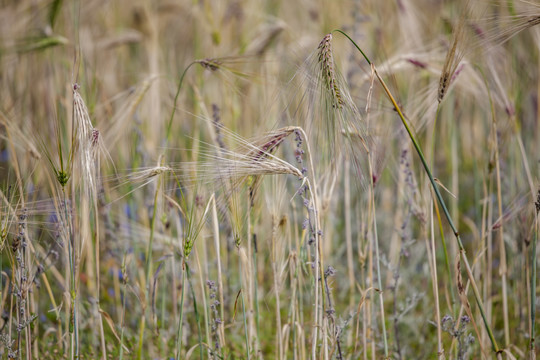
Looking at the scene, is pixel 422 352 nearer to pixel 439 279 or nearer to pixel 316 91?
pixel 439 279

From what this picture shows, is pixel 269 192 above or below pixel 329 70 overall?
below

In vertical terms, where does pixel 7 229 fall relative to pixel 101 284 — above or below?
above

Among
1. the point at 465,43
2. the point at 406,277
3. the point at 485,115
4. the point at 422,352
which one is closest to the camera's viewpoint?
the point at 465,43

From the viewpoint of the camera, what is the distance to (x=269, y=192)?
1.58 metres

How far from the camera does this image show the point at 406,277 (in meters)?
2.26

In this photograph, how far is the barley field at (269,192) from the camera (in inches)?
49.3

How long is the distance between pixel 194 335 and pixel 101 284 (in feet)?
2.07

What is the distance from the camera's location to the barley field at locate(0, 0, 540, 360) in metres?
1.25

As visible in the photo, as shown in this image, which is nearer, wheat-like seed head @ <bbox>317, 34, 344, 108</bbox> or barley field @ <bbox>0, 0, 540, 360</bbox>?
wheat-like seed head @ <bbox>317, 34, 344, 108</bbox>

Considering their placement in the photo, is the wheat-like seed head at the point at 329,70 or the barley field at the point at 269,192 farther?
the barley field at the point at 269,192

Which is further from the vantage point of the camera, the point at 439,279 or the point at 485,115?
the point at 485,115

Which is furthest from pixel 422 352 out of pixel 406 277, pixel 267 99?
Answer: pixel 267 99

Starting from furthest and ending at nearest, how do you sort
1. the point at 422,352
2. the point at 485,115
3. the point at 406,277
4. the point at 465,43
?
the point at 485,115 → the point at 406,277 → the point at 422,352 → the point at 465,43

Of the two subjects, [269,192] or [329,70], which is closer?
[329,70]
